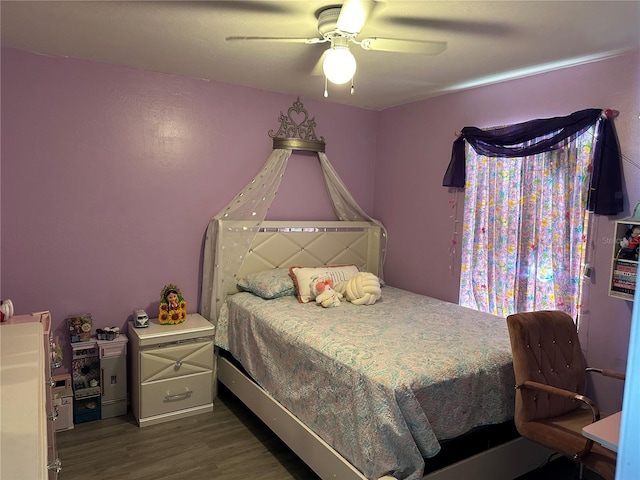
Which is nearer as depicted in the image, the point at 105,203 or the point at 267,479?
the point at 267,479

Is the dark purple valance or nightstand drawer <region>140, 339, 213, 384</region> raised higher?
the dark purple valance

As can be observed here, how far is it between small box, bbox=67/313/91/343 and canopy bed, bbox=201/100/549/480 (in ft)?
3.06

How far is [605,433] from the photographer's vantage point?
167 cm

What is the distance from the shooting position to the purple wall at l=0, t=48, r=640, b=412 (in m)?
3.06

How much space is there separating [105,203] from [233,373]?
169 centimetres

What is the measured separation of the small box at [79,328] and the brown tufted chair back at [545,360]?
2985mm

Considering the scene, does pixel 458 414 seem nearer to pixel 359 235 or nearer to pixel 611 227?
pixel 611 227

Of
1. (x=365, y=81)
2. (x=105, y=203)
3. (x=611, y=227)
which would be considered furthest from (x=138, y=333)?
(x=611, y=227)

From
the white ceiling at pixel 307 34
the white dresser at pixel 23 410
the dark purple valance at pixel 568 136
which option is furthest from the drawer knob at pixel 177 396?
the dark purple valance at pixel 568 136

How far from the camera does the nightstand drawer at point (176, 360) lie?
10.7ft

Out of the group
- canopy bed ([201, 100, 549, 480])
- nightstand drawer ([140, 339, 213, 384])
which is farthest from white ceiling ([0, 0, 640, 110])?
nightstand drawer ([140, 339, 213, 384])

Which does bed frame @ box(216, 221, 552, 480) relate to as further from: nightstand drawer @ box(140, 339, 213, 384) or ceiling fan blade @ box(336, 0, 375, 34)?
ceiling fan blade @ box(336, 0, 375, 34)

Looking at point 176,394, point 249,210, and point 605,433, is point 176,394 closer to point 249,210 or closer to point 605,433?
point 249,210

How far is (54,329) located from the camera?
11.0 feet
